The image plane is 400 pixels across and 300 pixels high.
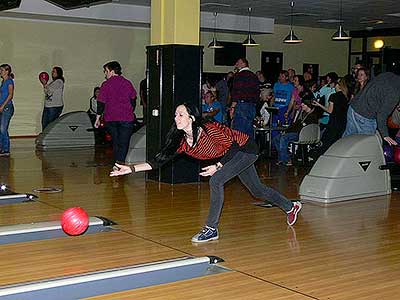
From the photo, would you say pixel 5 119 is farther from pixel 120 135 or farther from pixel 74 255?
pixel 74 255

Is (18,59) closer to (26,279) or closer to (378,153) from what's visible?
(378,153)

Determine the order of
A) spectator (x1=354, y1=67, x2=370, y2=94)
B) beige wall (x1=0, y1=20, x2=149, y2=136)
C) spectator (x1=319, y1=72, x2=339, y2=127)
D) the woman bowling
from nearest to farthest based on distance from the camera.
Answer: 1. the woman bowling
2. spectator (x1=354, y1=67, x2=370, y2=94)
3. spectator (x1=319, y1=72, x2=339, y2=127)
4. beige wall (x1=0, y1=20, x2=149, y2=136)

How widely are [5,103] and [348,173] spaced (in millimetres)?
4969

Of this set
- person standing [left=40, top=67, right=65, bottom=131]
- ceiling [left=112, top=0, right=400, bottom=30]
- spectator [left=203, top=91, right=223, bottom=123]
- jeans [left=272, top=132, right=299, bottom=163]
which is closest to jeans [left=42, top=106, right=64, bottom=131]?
person standing [left=40, top=67, right=65, bottom=131]

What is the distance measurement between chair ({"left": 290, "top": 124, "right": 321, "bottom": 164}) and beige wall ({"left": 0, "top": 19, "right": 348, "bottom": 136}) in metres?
5.74

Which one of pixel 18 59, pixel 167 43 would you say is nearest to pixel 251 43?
pixel 18 59

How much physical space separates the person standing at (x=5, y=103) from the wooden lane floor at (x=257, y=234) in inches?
72.1

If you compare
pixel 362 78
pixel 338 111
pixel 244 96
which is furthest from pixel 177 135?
pixel 244 96

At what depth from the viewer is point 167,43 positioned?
6590mm

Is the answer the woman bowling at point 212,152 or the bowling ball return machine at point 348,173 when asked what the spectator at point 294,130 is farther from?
the woman bowling at point 212,152

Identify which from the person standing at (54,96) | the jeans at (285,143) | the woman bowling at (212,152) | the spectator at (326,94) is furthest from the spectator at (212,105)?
the woman bowling at (212,152)

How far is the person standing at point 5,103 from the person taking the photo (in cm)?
863

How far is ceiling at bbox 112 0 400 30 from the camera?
1116 centimetres

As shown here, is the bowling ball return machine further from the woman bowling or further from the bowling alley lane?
the bowling alley lane
